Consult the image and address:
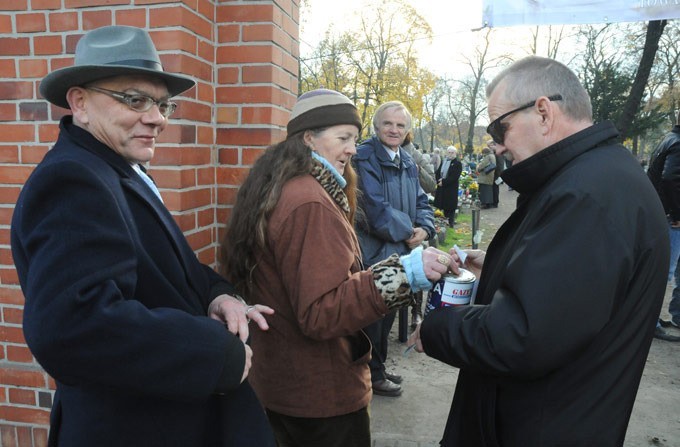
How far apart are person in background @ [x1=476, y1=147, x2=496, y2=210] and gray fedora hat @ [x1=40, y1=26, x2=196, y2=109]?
12784 mm

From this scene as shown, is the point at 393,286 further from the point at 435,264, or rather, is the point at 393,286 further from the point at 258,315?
the point at 258,315

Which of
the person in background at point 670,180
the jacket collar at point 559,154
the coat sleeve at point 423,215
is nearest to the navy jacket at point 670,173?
the person in background at point 670,180

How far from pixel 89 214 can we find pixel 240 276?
0.98 metres

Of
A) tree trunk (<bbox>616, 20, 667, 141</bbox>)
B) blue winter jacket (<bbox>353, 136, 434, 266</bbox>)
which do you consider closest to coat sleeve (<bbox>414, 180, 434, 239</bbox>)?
blue winter jacket (<bbox>353, 136, 434, 266</bbox>)

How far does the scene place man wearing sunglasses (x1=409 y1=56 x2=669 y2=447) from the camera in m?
1.40

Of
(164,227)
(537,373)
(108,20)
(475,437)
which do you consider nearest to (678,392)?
(475,437)

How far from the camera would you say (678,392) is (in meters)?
4.05

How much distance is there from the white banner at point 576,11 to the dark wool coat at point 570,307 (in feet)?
7.74

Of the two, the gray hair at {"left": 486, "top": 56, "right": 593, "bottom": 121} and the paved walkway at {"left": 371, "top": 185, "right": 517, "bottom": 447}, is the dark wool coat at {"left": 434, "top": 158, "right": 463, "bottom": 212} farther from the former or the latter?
the gray hair at {"left": 486, "top": 56, "right": 593, "bottom": 121}

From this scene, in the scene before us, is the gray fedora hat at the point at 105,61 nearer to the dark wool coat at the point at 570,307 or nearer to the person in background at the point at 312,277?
the person in background at the point at 312,277

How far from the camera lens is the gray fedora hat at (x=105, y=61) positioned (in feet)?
4.41

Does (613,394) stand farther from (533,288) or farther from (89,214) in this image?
(89,214)

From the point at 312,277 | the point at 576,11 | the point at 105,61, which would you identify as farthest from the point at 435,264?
the point at 576,11

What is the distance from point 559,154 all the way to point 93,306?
1.42 m
